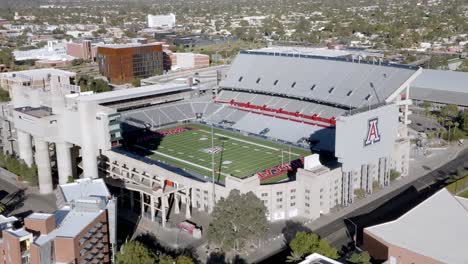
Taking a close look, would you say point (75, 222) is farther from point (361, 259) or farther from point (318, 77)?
point (318, 77)

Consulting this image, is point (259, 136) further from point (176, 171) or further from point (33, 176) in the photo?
point (33, 176)

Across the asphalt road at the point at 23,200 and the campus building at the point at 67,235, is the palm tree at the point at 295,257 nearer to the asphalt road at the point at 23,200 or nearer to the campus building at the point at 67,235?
the campus building at the point at 67,235

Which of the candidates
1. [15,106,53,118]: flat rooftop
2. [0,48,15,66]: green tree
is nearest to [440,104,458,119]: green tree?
[15,106,53,118]: flat rooftop

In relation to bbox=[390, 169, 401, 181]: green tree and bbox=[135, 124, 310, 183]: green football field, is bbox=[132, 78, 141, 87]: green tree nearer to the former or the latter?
bbox=[135, 124, 310, 183]: green football field

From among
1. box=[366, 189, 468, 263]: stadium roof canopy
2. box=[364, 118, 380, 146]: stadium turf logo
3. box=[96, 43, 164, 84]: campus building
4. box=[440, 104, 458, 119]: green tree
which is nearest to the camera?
box=[366, 189, 468, 263]: stadium roof canopy

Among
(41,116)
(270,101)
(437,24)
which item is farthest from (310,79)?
(437,24)

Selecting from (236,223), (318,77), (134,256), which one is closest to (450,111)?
(318,77)

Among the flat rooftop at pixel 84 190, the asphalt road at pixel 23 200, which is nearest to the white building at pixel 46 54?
the asphalt road at pixel 23 200
